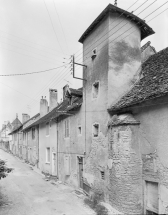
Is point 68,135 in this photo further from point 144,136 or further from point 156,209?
point 156,209

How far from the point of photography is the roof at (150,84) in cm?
757

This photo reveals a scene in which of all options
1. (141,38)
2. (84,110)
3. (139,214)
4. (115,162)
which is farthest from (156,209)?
(141,38)

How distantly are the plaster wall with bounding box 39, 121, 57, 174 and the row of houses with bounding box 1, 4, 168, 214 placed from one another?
3.49m

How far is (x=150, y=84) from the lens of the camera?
8656 millimetres

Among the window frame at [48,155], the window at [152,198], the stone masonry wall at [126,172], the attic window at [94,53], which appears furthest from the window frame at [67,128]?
the window at [152,198]

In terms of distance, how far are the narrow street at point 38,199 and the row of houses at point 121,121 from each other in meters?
1.11

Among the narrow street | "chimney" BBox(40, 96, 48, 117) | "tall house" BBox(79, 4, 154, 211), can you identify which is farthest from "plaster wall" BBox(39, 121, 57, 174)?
"tall house" BBox(79, 4, 154, 211)

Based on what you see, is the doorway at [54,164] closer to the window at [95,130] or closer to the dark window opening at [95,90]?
the window at [95,130]

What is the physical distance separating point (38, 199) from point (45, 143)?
9.43 m

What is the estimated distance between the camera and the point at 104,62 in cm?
998

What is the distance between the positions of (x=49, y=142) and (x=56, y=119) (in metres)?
3.40

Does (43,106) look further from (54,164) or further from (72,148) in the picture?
(72,148)

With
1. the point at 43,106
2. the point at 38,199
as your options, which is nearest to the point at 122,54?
the point at 38,199

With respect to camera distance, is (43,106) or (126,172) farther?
(43,106)
